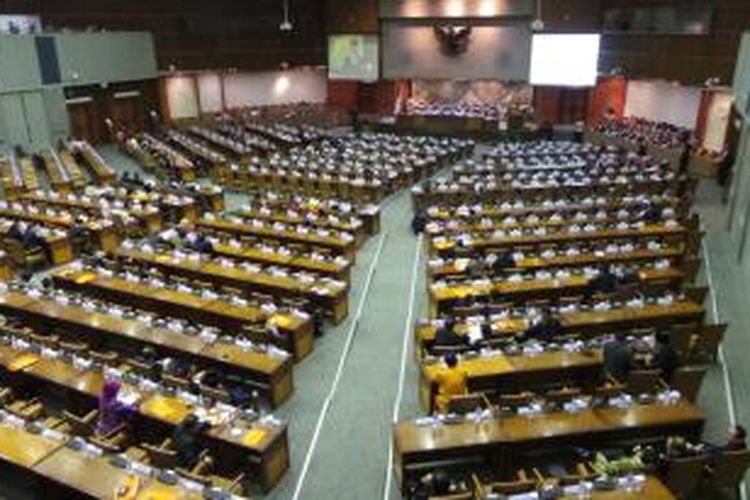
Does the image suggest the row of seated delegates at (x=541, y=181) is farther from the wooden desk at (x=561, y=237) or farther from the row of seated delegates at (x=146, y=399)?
the row of seated delegates at (x=146, y=399)

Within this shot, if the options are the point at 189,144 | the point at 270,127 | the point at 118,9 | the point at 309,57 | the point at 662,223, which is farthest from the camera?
the point at 309,57

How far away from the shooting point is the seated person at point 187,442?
28.8 feet

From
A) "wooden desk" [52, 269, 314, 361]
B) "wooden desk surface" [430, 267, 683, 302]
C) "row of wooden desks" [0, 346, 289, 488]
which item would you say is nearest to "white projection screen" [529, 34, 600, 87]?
"wooden desk surface" [430, 267, 683, 302]

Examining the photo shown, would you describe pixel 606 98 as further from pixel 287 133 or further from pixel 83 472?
pixel 83 472

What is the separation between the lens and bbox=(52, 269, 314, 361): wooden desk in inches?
476

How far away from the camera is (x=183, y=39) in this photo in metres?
33.0

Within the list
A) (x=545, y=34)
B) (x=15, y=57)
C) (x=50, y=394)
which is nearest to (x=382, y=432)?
(x=50, y=394)

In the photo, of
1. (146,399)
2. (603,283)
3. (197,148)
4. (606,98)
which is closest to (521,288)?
(603,283)

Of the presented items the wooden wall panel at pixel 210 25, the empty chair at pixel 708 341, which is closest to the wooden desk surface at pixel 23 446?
the empty chair at pixel 708 341

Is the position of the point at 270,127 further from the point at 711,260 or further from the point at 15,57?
the point at 711,260

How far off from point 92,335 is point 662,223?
45.5 feet

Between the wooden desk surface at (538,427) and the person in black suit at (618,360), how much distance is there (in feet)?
3.13

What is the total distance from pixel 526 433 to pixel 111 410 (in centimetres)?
594

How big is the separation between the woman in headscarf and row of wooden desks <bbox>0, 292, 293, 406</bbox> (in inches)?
70.2
